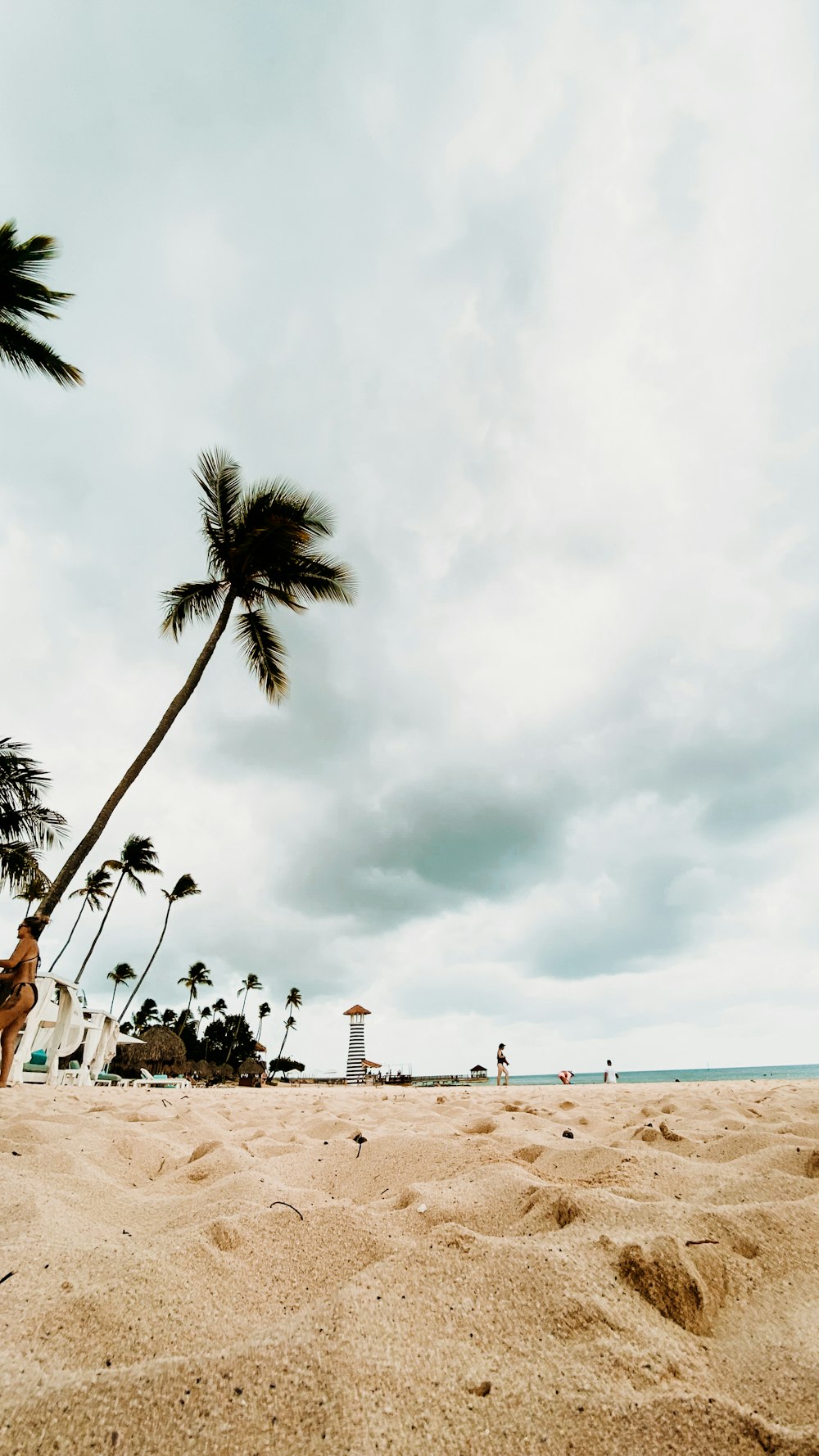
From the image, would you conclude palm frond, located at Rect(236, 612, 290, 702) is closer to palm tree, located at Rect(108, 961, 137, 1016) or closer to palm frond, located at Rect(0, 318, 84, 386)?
palm frond, located at Rect(0, 318, 84, 386)

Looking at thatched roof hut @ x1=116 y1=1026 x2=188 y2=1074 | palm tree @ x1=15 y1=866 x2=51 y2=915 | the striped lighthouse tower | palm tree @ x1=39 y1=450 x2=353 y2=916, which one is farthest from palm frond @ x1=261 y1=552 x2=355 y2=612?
thatched roof hut @ x1=116 y1=1026 x2=188 y2=1074

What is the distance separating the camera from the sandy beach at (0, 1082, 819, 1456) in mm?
904

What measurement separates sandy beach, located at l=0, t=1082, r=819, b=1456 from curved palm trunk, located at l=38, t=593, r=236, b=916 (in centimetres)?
428

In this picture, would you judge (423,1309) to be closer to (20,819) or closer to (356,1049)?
(20,819)

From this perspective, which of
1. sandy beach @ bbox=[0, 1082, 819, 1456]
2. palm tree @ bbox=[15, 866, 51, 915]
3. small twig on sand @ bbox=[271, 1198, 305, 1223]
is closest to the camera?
sandy beach @ bbox=[0, 1082, 819, 1456]

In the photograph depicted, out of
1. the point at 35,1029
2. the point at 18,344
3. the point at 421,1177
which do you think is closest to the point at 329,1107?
the point at 421,1177

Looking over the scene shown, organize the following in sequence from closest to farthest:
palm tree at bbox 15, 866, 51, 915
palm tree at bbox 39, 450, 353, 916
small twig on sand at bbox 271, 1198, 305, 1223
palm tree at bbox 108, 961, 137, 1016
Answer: small twig on sand at bbox 271, 1198, 305, 1223 → palm tree at bbox 39, 450, 353, 916 → palm tree at bbox 15, 866, 51, 915 → palm tree at bbox 108, 961, 137, 1016

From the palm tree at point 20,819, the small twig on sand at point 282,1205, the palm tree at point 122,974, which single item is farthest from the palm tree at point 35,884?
the palm tree at point 122,974

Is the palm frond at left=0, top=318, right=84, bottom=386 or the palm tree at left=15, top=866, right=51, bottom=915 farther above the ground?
the palm frond at left=0, top=318, right=84, bottom=386

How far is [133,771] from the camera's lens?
7.45m

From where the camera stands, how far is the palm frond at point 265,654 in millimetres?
10616

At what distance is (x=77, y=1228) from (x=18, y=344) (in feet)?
32.1

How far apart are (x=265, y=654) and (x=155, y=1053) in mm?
27416

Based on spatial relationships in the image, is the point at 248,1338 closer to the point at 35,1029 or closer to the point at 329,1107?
the point at 329,1107
